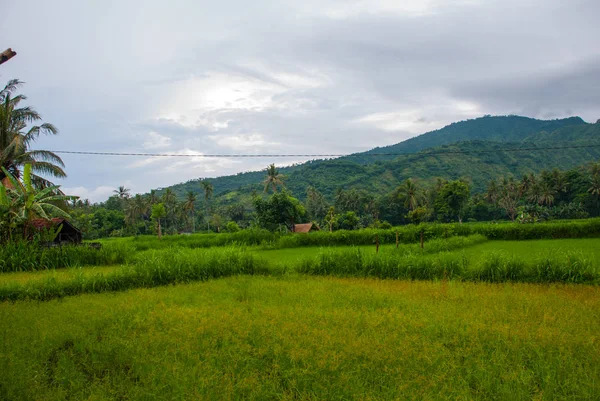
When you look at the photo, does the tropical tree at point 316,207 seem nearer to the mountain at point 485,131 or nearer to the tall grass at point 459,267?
the tall grass at point 459,267

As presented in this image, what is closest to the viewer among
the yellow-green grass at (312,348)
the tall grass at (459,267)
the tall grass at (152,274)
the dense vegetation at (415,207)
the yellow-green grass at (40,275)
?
the yellow-green grass at (312,348)

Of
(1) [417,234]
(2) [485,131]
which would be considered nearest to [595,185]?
(1) [417,234]

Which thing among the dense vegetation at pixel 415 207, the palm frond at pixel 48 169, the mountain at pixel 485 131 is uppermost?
the mountain at pixel 485 131

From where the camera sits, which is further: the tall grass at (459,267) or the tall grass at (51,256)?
the tall grass at (51,256)

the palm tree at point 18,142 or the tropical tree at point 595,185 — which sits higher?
the palm tree at point 18,142

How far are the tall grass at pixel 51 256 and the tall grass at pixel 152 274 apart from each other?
3.16m

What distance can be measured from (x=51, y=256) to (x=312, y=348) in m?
11.4

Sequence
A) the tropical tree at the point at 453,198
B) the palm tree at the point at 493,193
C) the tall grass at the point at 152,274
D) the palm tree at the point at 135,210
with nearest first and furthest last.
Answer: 1. the tall grass at the point at 152,274
2. the tropical tree at the point at 453,198
3. the palm tree at the point at 135,210
4. the palm tree at the point at 493,193

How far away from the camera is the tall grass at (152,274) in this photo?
8.67 metres

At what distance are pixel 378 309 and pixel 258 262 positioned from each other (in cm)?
569

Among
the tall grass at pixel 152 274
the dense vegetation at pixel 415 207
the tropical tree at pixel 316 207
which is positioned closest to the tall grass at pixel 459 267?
the tall grass at pixel 152 274

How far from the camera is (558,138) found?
4838 inches

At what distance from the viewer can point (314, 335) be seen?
17.5 feet

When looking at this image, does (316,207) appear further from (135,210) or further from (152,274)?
(152,274)
